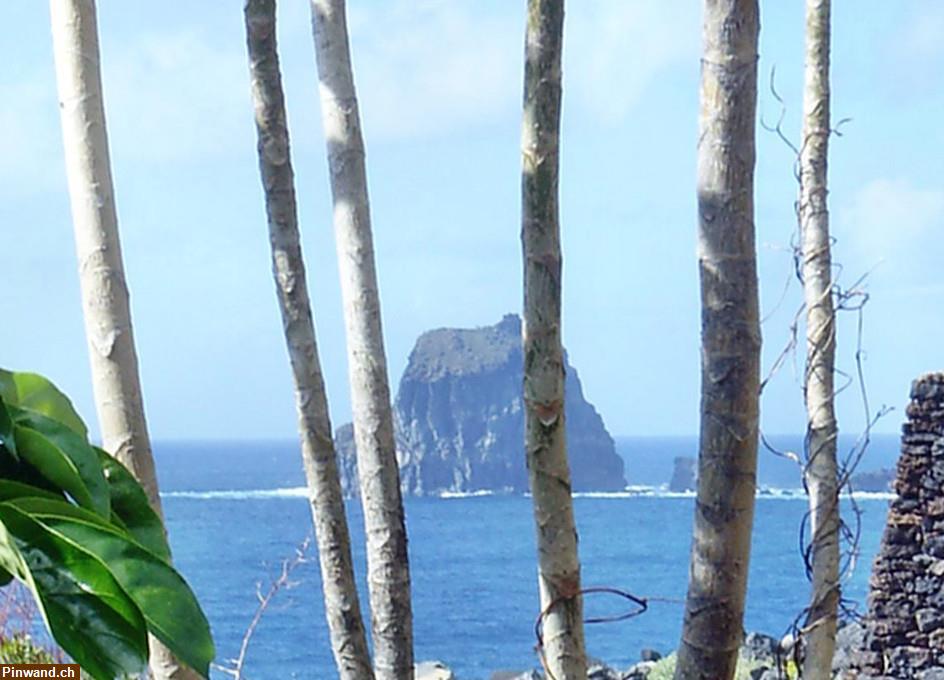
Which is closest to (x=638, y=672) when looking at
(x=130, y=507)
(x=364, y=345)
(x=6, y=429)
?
(x=364, y=345)

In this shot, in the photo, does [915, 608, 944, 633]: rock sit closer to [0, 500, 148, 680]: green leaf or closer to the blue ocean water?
the blue ocean water

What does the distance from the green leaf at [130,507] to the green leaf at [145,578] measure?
156 mm

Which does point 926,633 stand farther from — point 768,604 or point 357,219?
point 768,604

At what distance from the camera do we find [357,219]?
2553 millimetres

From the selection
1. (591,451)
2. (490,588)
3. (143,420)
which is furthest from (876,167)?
(143,420)

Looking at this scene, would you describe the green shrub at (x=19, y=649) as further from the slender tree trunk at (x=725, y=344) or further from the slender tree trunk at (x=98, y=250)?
the slender tree trunk at (x=725, y=344)

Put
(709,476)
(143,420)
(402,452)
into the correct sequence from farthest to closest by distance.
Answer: (402,452) → (143,420) → (709,476)

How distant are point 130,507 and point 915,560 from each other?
5615mm

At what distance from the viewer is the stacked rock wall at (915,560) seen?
576 centimetres

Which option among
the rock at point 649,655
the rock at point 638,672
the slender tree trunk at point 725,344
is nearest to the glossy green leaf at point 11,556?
the slender tree trunk at point 725,344

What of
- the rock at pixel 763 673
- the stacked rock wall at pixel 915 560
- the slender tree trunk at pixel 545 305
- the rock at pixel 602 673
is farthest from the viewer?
the rock at pixel 602 673

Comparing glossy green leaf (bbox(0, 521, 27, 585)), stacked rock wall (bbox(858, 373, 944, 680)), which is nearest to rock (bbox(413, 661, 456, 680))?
stacked rock wall (bbox(858, 373, 944, 680))

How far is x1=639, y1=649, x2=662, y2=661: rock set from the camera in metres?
9.26

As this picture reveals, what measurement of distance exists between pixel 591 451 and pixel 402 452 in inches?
146
